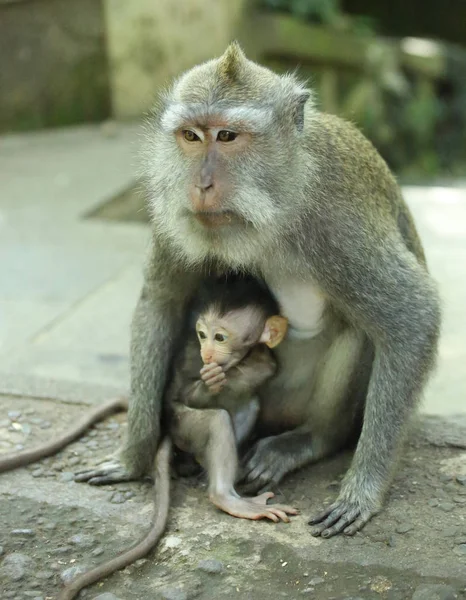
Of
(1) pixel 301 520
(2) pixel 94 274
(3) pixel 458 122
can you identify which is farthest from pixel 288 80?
(3) pixel 458 122

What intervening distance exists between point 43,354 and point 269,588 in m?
2.79

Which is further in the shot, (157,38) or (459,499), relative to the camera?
(157,38)

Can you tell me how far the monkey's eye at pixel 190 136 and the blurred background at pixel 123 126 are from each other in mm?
735

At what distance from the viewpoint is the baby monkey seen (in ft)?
12.9

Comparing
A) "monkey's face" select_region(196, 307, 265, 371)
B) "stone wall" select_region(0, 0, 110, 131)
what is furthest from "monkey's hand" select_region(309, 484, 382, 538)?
"stone wall" select_region(0, 0, 110, 131)

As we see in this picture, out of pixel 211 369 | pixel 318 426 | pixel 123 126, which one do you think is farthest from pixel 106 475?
pixel 123 126

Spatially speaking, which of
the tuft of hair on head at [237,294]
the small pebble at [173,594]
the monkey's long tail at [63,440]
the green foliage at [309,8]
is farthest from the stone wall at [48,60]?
the small pebble at [173,594]

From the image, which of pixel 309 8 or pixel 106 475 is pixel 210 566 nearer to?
pixel 106 475

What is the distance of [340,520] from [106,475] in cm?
112

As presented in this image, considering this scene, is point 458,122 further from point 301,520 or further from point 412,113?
point 301,520

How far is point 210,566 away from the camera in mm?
3529

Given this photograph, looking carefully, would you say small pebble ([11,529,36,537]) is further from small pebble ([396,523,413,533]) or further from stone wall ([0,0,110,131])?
stone wall ([0,0,110,131])

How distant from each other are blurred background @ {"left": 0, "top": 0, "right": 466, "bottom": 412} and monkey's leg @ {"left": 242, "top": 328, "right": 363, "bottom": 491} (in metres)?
1.05

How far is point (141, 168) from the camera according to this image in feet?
13.3
